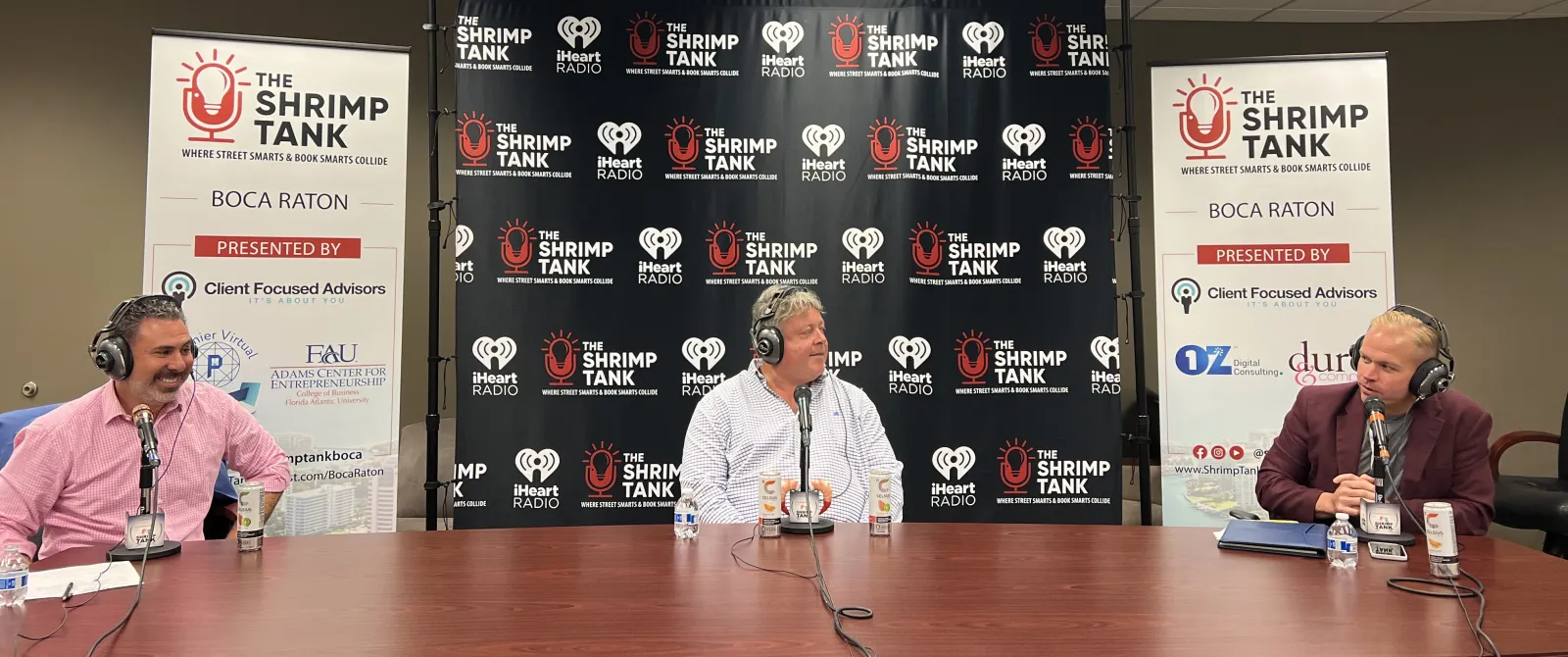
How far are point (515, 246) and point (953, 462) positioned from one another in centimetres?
206

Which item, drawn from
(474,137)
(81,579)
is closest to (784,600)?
(81,579)

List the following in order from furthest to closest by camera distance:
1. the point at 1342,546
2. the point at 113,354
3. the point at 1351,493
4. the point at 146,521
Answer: the point at 113,354 < the point at 1351,493 < the point at 146,521 < the point at 1342,546

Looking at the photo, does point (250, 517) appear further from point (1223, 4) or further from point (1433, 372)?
point (1223, 4)

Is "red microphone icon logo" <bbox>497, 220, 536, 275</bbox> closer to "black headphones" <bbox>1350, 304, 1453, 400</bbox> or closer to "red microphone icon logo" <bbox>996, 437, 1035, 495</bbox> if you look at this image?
"red microphone icon logo" <bbox>996, 437, 1035, 495</bbox>

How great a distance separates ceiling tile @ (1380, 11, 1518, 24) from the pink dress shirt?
20.1 feet

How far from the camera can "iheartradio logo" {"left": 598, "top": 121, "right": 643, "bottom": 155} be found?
3.94 meters

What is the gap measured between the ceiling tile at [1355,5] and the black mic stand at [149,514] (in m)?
5.54

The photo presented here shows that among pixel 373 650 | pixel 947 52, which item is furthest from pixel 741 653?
pixel 947 52

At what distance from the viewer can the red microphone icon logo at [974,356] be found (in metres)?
3.99

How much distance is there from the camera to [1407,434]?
8.26ft

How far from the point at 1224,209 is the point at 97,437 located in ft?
13.7

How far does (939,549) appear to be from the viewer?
2240 mm

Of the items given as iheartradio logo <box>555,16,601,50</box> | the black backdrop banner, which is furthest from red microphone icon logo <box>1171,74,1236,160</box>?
iheartradio logo <box>555,16,601,50</box>

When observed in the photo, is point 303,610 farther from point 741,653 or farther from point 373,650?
point 741,653
